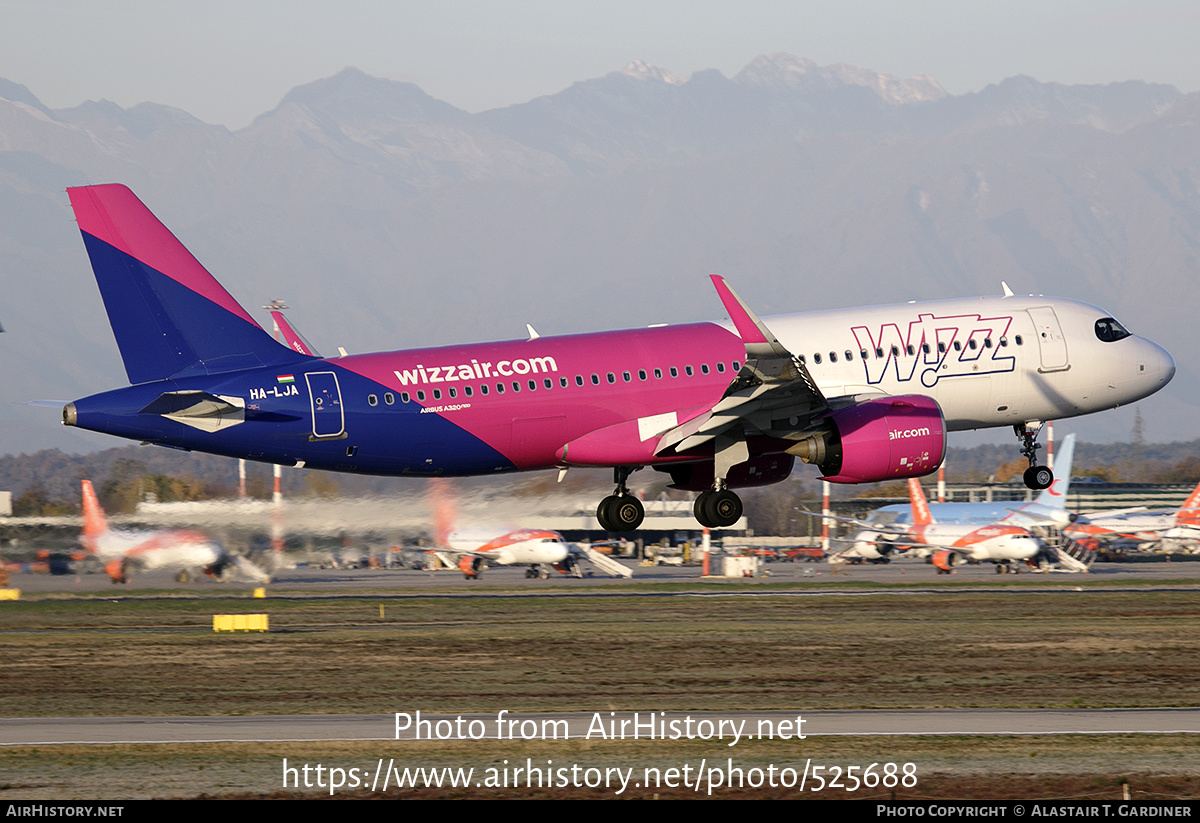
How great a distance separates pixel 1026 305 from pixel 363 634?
2460cm

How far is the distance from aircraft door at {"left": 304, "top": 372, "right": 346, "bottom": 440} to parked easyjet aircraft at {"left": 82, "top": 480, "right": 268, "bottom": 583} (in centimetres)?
2463

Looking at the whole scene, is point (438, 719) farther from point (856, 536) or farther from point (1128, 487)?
point (1128, 487)

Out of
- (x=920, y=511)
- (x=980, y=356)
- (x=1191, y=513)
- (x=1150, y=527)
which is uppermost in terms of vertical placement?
(x=980, y=356)

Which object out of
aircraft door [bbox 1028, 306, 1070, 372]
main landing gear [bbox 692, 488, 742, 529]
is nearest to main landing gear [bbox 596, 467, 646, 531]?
main landing gear [bbox 692, 488, 742, 529]

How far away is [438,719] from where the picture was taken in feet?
99.0

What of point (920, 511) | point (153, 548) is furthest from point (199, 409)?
point (920, 511)

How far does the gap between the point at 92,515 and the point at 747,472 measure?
31554mm

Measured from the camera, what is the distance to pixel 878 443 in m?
38.8

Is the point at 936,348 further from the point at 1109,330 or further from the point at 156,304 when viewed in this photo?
the point at 156,304

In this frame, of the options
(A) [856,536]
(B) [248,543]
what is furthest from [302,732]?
(A) [856,536]

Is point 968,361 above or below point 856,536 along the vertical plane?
above

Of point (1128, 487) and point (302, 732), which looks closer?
point (302, 732)

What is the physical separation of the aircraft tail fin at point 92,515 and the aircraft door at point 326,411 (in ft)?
86.5

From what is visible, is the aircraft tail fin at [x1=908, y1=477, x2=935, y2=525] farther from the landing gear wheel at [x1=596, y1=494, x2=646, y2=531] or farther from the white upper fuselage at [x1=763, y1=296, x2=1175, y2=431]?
the landing gear wheel at [x1=596, y1=494, x2=646, y2=531]
